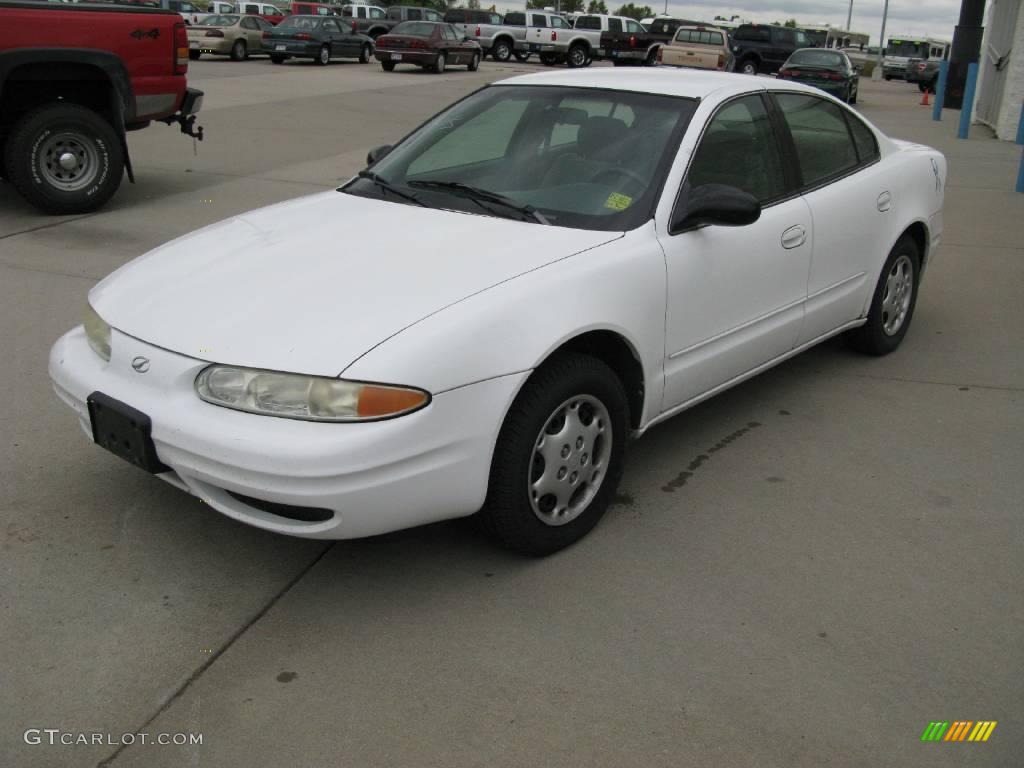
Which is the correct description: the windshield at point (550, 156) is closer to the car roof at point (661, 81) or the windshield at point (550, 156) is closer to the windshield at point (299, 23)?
the car roof at point (661, 81)

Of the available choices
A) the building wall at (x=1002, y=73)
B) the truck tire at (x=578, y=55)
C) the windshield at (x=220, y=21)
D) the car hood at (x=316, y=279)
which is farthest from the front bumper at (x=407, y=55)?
the car hood at (x=316, y=279)

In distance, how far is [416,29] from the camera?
28.6 m

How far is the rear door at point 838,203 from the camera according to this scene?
15.3 ft

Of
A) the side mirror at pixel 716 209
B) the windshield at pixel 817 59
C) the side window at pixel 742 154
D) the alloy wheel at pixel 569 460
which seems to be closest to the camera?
the alloy wheel at pixel 569 460

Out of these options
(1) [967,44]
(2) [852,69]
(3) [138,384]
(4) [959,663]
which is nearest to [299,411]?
(3) [138,384]

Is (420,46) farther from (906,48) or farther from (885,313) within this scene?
(906,48)

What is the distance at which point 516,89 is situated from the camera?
15.2 ft

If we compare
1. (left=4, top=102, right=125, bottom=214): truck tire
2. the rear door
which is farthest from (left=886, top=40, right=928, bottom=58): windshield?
the rear door

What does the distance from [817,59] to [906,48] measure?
87.9ft

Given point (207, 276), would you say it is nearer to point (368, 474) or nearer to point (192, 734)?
point (368, 474)

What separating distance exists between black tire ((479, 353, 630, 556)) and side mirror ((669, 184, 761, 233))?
0.67 m

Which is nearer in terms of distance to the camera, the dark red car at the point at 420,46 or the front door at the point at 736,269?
the front door at the point at 736,269

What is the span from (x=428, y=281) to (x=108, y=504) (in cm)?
152

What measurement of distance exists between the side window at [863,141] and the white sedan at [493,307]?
0.48 feet
